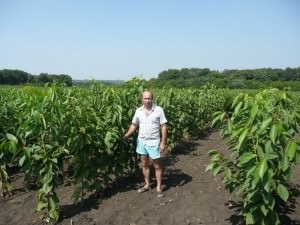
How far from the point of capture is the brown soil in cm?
489

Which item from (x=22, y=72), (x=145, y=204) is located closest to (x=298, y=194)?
(x=145, y=204)

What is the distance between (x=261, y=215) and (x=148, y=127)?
94.0 inches

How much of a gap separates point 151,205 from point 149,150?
87 cm

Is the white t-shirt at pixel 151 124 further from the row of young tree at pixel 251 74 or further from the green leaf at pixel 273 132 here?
the row of young tree at pixel 251 74

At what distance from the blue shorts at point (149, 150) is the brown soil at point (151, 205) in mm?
663

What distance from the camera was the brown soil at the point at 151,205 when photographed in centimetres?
489

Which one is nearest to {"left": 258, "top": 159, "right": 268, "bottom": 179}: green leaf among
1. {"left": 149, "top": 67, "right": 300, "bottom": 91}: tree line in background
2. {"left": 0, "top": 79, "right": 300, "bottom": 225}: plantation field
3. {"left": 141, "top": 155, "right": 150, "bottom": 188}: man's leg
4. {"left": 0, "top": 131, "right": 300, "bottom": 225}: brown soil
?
{"left": 0, "top": 79, "right": 300, "bottom": 225}: plantation field

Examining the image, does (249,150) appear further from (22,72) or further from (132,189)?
(22,72)

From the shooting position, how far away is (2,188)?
6223 mm

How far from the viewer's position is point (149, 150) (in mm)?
5762

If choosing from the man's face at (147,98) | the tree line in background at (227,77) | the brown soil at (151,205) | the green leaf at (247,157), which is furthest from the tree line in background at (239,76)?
the green leaf at (247,157)

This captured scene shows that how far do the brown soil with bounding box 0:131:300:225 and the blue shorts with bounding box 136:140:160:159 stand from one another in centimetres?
66

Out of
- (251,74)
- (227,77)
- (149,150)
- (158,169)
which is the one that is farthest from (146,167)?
(251,74)

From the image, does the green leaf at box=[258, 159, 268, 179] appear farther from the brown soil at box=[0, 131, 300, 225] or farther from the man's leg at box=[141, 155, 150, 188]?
the man's leg at box=[141, 155, 150, 188]
